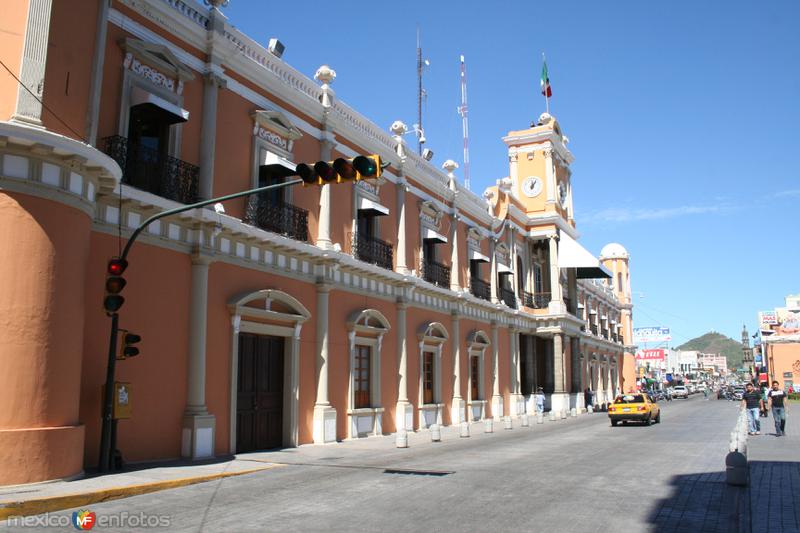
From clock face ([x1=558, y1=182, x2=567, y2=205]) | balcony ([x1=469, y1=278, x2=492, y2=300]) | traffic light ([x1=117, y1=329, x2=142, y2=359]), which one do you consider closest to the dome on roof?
clock face ([x1=558, y1=182, x2=567, y2=205])

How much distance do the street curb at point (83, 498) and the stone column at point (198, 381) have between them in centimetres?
261

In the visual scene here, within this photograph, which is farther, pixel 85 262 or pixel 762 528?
pixel 85 262

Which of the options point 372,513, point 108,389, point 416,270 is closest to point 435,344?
point 416,270

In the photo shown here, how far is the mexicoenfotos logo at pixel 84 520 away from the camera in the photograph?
787cm

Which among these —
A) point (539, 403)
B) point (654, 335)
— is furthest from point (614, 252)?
point (539, 403)

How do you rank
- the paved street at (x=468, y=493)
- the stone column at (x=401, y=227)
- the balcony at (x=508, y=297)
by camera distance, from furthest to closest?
the balcony at (x=508, y=297) < the stone column at (x=401, y=227) < the paved street at (x=468, y=493)

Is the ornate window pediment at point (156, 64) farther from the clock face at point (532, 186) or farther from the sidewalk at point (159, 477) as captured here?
the clock face at point (532, 186)

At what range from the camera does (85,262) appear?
37.7ft

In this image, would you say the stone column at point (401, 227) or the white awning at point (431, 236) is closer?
the stone column at point (401, 227)

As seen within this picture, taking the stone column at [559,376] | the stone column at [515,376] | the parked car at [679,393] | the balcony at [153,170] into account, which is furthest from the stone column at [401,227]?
the parked car at [679,393]

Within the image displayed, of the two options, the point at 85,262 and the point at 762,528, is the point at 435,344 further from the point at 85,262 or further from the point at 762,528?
the point at 762,528

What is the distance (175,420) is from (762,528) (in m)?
10.6

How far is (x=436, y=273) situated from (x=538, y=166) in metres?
14.4

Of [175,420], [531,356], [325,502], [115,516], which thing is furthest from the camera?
[531,356]
